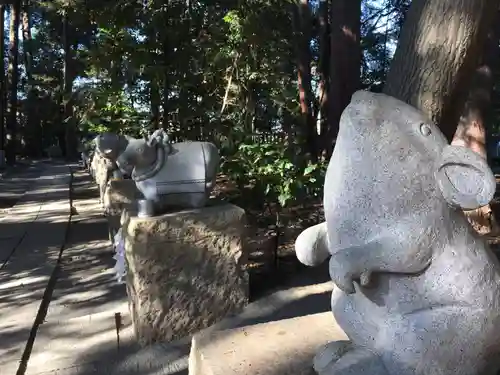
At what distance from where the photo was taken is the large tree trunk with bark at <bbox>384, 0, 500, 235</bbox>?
7.66 ft

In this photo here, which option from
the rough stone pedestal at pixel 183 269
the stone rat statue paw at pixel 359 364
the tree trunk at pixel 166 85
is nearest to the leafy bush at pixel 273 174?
the rough stone pedestal at pixel 183 269

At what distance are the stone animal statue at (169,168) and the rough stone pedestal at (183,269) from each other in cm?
16

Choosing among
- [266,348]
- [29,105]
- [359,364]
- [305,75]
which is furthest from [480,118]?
[29,105]

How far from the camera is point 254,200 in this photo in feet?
17.0

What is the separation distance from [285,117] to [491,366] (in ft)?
31.3

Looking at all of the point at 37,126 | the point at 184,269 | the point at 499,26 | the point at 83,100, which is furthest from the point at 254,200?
the point at 37,126

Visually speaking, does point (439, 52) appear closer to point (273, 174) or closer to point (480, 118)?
point (273, 174)

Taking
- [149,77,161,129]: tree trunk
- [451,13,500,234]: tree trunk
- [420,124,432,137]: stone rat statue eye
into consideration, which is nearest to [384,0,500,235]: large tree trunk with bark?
[420,124,432,137]: stone rat statue eye

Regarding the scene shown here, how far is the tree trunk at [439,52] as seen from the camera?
7.66ft

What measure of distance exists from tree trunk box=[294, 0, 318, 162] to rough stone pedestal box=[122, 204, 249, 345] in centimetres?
566

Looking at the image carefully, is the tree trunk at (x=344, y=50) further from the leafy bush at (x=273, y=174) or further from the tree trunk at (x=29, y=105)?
the tree trunk at (x=29, y=105)

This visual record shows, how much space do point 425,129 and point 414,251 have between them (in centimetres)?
36

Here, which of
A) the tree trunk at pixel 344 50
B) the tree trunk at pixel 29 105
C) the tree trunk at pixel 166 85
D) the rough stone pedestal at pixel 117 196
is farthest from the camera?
the tree trunk at pixel 29 105

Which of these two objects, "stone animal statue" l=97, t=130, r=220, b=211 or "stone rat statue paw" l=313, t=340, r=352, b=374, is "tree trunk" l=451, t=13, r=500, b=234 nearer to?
"stone animal statue" l=97, t=130, r=220, b=211
